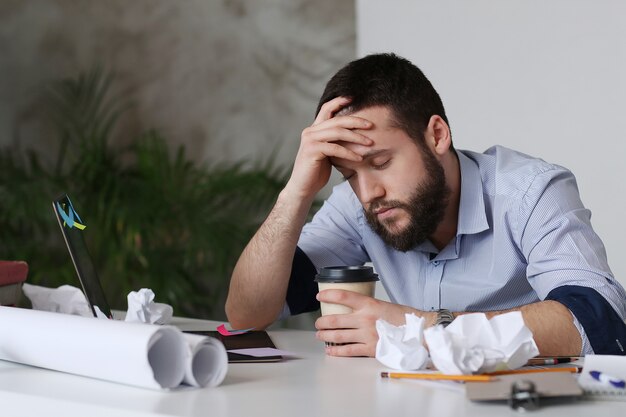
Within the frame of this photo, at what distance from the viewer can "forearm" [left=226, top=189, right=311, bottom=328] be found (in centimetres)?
191

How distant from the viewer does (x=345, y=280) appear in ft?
5.01

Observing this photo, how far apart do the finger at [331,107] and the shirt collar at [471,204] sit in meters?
0.34

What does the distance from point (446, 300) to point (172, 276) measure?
2335 millimetres

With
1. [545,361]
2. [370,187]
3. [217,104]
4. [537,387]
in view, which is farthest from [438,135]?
[217,104]

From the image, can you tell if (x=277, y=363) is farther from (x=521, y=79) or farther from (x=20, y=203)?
(x=20, y=203)

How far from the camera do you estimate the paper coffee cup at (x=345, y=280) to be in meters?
1.53

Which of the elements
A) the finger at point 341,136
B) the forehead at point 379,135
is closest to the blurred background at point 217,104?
the forehead at point 379,135

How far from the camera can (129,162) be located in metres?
5.01

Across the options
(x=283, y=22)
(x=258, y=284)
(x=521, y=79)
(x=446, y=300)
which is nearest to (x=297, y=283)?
(x=258, y=284)

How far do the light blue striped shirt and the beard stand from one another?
0.06 meters

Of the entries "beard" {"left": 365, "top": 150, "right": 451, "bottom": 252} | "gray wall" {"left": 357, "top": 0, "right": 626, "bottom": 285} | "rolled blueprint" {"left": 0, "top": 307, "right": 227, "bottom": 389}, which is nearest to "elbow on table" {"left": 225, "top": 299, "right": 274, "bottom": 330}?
"beard" {"left": 365, "top": 150, "right": 451, "bottom": 252}

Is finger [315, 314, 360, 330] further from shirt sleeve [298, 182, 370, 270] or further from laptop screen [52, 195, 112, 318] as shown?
shirt sleeve [298, 182, 370, 270]

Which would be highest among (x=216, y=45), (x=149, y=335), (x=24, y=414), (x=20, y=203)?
(x=216, y=45)

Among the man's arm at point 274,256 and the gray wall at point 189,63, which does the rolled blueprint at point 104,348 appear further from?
the gray wall at point 189,63
